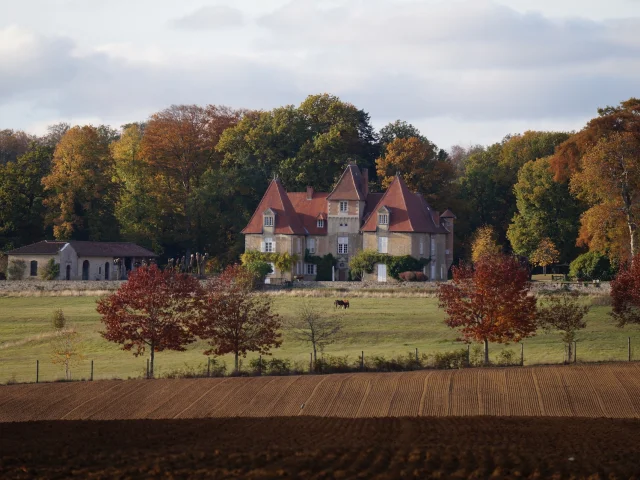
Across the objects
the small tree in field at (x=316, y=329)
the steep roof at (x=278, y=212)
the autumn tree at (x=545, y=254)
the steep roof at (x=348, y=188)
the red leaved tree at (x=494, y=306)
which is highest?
the steep roof at (x=348, y=188)

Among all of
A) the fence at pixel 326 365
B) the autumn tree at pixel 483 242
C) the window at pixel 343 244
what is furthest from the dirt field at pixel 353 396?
the window at pixel 343 244

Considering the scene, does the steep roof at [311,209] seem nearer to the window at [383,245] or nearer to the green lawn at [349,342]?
the window at [383,245]

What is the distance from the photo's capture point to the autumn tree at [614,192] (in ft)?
204

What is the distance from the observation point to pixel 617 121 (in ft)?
220

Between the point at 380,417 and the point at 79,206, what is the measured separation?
63080 mm

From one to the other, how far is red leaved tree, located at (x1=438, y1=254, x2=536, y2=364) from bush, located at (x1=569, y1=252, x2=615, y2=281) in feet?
93.2

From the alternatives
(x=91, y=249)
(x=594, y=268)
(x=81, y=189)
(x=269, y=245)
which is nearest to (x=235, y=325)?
(x=594, y=268)

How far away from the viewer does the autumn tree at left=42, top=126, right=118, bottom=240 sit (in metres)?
88.0

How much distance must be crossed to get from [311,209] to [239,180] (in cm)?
807

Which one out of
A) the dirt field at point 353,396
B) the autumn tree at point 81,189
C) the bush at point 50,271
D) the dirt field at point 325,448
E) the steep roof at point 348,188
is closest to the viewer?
the dirt field at point 325,448

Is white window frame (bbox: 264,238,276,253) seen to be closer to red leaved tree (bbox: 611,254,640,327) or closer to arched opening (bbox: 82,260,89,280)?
arched opening (bbox: 82,260,89,280)

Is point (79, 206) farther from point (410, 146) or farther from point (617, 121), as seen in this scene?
point (617, 121)

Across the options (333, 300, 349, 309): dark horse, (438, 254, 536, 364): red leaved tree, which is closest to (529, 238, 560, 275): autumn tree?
(333, 300, 349, 309): dark horse

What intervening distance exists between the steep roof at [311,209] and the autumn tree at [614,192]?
25.5 metres
